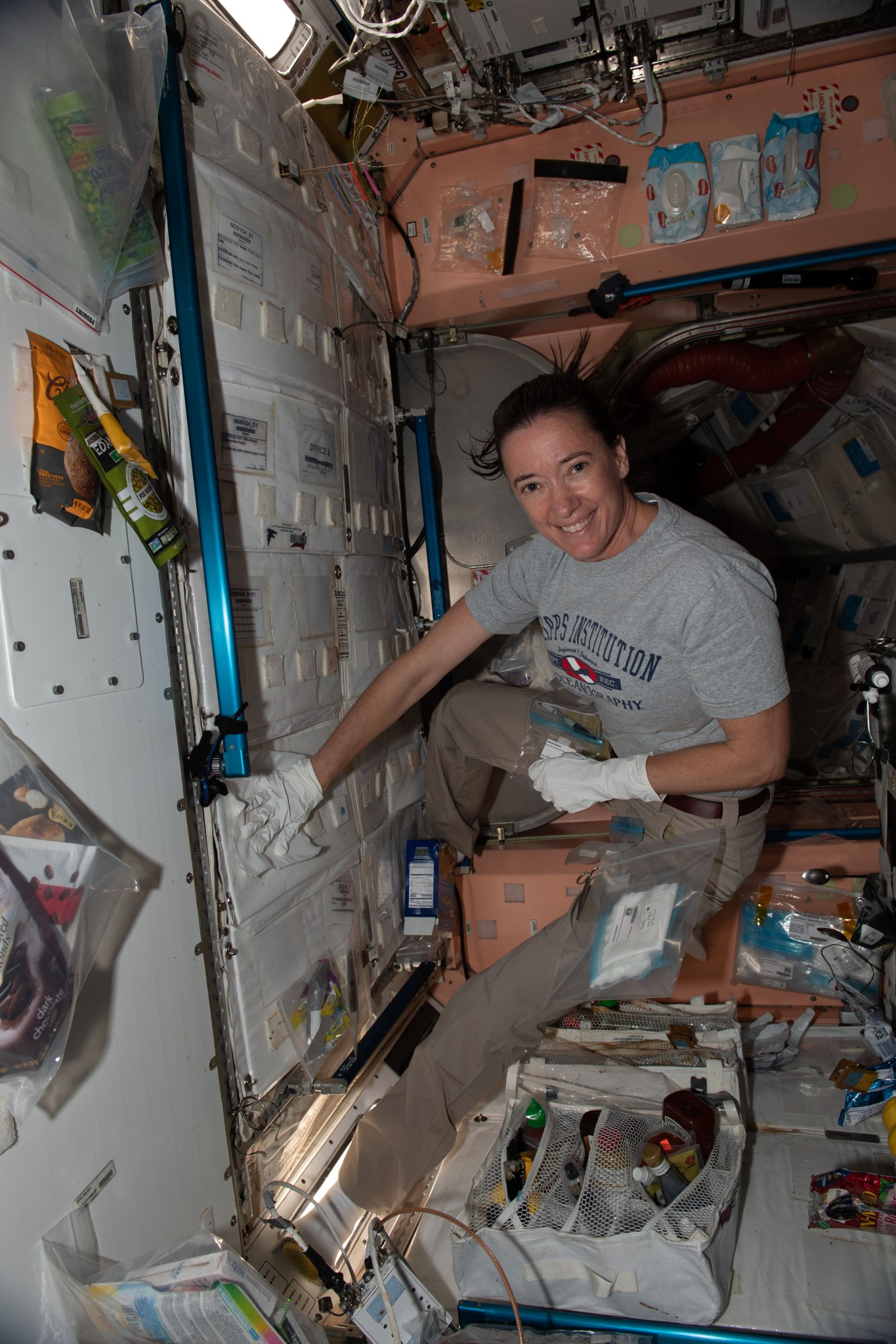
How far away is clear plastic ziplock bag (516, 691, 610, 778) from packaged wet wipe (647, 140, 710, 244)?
5.94ft

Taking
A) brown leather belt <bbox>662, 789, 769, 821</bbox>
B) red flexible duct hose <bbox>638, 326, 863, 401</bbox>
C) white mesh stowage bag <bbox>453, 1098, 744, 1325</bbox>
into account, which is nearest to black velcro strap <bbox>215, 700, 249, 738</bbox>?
brown leather belt <bbox>662, 789, 769, 821</bbox>

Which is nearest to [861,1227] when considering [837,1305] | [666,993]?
[837,1305]

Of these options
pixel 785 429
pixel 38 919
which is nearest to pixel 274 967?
pixel 38 919

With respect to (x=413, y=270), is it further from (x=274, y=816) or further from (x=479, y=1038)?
(x=479, y=1038)

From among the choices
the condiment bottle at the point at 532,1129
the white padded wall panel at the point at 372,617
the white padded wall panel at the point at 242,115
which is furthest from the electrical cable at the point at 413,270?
the condiment bottle at the point at 532,1129

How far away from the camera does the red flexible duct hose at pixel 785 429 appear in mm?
3957

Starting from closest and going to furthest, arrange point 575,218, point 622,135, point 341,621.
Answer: point 341,621 < point 622,135 < point 575,218

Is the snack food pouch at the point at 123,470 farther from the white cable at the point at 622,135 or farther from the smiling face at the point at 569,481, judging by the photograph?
the white cable at the point at 622,135

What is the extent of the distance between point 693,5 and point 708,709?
7.75 ft

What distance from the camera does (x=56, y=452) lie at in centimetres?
141

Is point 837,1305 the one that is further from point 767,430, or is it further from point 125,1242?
point 767,430

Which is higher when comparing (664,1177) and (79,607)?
(79,607)

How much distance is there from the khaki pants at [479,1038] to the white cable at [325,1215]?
3.5 inches

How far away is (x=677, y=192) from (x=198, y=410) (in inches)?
85.4
